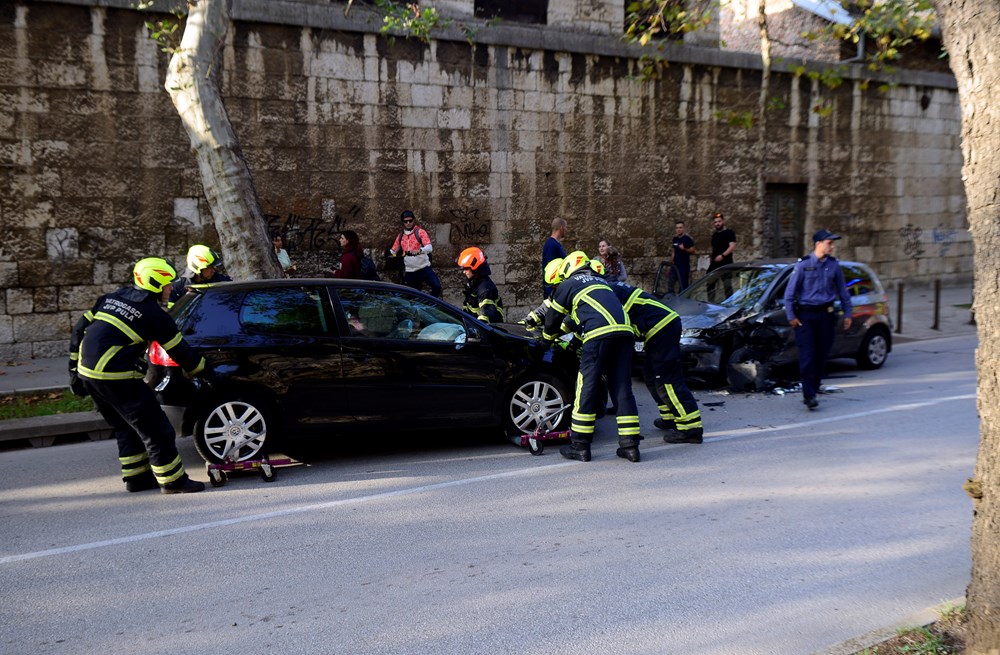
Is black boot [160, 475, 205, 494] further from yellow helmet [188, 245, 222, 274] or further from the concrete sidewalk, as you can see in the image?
the concrete sidewalk

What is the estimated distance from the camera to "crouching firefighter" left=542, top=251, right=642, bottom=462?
6.98 m

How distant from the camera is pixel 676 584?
451 centimetres

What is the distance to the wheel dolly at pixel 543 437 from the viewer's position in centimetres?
732

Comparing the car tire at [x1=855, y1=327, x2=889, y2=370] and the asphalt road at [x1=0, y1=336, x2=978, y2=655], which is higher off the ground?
the car tire at [x1=855, y1=327, x2=889, y2=370]

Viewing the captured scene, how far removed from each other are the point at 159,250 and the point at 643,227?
868 centimetres

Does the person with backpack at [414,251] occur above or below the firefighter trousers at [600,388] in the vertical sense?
above

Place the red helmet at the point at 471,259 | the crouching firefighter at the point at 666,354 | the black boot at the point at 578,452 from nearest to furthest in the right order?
the black boot at the point at 578,452 → the crouching firefighter at the point at 666,354 → the red helmet at the point at 471,259

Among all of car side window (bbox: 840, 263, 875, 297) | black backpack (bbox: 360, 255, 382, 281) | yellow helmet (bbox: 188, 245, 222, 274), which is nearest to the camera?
yellow helmet (bbox: 188, 245, 222, 274)

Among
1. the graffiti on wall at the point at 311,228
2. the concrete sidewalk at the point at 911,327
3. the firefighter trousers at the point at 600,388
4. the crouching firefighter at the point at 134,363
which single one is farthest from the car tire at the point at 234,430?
the graffiti on wall at the point at 311,228

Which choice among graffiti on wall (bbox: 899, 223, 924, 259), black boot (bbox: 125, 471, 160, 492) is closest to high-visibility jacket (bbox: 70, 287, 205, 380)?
black boot (bbox: 125, 471, 160, 492)

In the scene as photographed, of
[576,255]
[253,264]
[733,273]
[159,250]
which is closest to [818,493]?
[576,255]

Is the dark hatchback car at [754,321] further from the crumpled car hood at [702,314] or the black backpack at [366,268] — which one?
the black backpack at [366,268]

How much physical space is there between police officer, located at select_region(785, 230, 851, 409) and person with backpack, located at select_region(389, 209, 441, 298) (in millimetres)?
5505

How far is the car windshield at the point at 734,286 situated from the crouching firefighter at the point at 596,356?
12.6 ft
